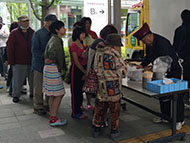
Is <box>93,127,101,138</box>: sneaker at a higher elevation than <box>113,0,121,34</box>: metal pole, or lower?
lower

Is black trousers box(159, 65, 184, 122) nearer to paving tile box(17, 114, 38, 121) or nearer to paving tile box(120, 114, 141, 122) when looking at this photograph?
paving tile box(120, 114, 141, 122)

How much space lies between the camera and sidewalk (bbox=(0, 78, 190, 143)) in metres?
3.51

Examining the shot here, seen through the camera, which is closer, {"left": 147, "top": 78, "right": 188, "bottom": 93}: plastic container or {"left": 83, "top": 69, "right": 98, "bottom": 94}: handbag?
{"left": 147, "top": 78, "right": 188, "bottom": 93}: plastic container

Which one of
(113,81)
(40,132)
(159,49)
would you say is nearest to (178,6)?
(159,49)

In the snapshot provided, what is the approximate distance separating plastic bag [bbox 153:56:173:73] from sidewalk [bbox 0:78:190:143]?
38.6 inches

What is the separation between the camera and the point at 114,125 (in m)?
3.42

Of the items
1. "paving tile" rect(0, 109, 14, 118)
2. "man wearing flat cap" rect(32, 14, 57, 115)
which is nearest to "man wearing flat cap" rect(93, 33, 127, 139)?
"man wearing flat cap" rect(32, 14, 57, 115)

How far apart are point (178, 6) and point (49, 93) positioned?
3268 millimetres

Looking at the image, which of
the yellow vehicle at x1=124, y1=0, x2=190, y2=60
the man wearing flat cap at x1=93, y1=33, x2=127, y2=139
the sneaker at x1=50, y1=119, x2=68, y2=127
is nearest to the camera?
the man wearing flat cap at x1=93, y1=33, x2=127, y2=139

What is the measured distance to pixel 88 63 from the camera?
366cm

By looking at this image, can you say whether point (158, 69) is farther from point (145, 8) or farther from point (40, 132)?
point (145, 8)

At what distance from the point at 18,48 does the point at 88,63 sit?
2145 mm

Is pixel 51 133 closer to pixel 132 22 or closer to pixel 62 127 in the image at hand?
pixel 62 127

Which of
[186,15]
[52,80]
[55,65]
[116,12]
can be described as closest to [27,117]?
[52,80]
